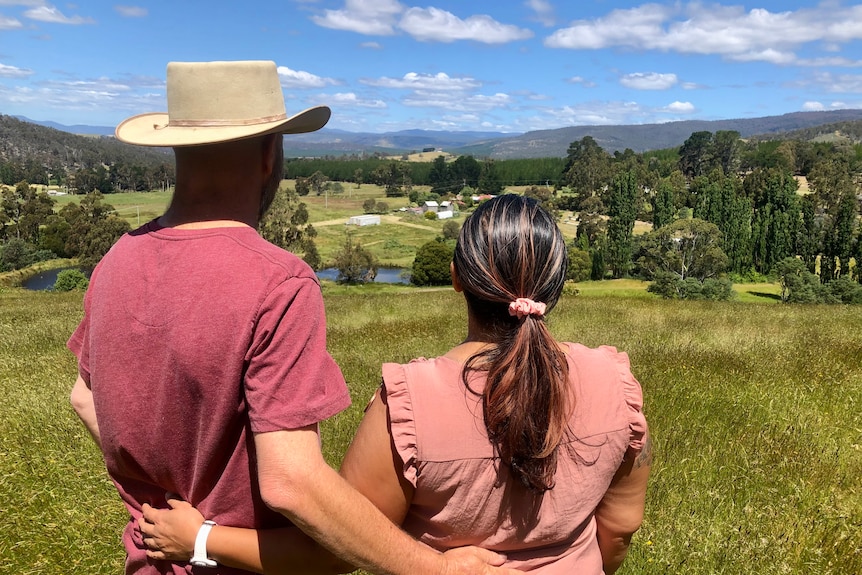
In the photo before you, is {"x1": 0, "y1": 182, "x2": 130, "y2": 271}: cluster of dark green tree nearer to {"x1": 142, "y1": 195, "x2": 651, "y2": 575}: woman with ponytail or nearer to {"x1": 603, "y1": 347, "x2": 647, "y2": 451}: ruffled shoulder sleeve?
{"x1": 142, "y1": 195, "x2": 651, "y2": 575}: woman with ponytail

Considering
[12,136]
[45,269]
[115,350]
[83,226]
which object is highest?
[12,136]

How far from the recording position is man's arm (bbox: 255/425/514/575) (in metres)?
1.32

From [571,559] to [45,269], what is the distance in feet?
241

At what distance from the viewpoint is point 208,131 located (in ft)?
5.08

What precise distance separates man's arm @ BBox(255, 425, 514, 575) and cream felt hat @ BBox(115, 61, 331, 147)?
0.80 metres

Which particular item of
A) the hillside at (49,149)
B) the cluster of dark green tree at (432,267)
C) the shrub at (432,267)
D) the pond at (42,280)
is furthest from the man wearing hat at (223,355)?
the hillside at (49,149)

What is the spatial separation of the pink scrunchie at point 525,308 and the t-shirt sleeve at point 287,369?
19.6 inches

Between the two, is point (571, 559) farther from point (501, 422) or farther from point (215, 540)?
point (215, 540)

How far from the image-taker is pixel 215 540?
4.88 ft

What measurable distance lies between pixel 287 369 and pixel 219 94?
31.0 inches

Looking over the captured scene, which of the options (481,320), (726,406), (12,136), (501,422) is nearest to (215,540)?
(501,422)

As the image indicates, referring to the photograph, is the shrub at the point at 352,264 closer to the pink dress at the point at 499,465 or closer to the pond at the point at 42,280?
the pond at the point at 42,280

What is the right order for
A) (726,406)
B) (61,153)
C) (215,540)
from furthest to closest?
(61,153) → (726,406) → (215,540)

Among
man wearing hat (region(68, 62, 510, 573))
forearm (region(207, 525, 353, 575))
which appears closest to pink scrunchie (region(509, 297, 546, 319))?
man wearing hat (region(68, 62, 510, 573))
